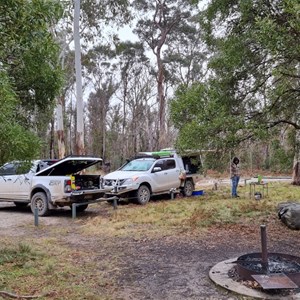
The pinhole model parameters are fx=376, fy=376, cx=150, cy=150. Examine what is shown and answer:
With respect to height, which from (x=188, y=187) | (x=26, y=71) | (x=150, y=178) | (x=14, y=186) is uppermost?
(x=26, y=71)

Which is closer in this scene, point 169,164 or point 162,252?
point 162,252

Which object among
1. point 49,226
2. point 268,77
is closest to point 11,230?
point 49,226

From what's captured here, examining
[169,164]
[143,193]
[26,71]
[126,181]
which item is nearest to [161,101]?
[169,164]

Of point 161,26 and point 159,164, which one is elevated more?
point 161,26

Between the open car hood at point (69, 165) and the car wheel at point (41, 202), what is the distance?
0.63 m

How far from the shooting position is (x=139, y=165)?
572 inches

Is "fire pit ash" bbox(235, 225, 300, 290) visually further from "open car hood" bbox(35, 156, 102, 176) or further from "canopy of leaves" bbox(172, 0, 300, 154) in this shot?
"open car hood" bbox(35, 156, 102, 176)

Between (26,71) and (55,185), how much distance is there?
5850 millimetres

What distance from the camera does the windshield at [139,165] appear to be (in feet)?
46.9

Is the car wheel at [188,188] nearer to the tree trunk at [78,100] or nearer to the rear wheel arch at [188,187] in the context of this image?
Result: the rear wheel arch at [188,187]

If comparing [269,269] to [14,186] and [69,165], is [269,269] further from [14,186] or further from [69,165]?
[14,186]

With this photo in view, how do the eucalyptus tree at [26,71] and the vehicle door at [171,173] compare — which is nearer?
the eucalyptus tree at [26,71]

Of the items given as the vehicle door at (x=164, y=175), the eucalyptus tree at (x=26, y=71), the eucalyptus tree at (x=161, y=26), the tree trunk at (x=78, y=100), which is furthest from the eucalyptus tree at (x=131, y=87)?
the eucalyptus tree at (x=26, y=71)

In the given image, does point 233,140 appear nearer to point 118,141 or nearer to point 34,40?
point 34,40
